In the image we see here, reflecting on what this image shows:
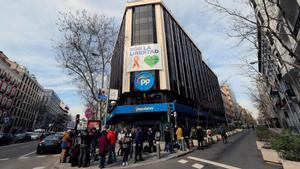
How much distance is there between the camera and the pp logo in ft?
84.1

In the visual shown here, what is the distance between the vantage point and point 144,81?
25938 millimetres

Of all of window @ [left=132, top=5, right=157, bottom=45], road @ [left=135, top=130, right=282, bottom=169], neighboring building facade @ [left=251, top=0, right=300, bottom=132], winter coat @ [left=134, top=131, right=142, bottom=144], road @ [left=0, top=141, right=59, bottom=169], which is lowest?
road @ [left=135, top=130, right=282, bottom=169]

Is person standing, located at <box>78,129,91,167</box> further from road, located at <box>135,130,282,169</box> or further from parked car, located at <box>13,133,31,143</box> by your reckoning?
parked car, located at <box>13,133,31,143</box>

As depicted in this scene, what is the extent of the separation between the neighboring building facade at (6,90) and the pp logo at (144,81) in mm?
41890

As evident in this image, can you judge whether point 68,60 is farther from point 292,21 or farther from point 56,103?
point 56,103

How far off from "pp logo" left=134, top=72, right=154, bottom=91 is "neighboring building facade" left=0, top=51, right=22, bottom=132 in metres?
41.9

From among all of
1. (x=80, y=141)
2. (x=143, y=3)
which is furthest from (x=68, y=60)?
(x=143, y=3)

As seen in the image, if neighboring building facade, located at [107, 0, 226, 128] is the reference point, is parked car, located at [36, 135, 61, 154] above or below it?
below

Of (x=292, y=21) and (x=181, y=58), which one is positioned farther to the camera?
(x=181, y=58)

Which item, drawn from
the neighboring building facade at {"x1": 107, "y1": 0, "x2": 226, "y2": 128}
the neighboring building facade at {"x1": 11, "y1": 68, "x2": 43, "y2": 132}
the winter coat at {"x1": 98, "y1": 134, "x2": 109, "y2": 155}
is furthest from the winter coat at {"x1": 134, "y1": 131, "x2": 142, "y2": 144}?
the neighboring building facade at {"x1": 11, "y1": 68, "x2": 43, "y2": 132}

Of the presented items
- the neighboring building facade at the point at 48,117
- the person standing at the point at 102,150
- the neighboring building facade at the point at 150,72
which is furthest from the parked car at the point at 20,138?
the person standing at the point at 102,150

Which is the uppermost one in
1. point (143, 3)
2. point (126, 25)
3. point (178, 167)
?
point (143, 3)

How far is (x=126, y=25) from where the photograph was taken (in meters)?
31.2

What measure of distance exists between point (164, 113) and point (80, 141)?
1653 centimetres
